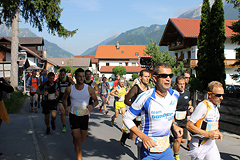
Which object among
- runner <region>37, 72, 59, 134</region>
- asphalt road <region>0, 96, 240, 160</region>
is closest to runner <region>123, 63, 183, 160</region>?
asphalt road <region>0, 96, 240, 160</region>

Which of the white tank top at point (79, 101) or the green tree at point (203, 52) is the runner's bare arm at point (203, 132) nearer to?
the white tank top at point (79, 101)

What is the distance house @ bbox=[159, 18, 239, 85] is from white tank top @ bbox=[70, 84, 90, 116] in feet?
104

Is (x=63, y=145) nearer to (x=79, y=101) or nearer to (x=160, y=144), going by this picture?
(x=79, y=101)

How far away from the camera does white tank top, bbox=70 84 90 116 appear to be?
531 cm

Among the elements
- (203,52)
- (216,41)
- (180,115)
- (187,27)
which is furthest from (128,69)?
(180,115)

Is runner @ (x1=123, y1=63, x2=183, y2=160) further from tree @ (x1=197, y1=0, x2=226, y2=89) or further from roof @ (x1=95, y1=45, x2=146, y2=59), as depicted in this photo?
roof @ (x1=95, y1=45, x2=146, y2=59)

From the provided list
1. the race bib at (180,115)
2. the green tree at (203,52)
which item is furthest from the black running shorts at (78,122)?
the green tree at (203,52)

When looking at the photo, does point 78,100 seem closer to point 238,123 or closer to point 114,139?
point 114,139

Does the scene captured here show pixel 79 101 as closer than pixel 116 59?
Yes

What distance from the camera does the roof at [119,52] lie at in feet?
283

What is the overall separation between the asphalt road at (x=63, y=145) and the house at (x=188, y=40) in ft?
94.1

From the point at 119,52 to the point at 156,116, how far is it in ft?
285

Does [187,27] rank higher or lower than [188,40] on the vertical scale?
higher

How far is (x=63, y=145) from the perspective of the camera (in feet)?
22.2
